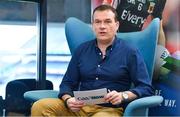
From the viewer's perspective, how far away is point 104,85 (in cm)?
229

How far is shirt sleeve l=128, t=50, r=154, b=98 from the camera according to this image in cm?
218

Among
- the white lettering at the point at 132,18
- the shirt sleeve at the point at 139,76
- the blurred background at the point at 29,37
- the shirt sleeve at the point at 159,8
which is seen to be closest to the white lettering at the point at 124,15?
the white lettering at the point at 132,18

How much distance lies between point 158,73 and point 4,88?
1.55 meters

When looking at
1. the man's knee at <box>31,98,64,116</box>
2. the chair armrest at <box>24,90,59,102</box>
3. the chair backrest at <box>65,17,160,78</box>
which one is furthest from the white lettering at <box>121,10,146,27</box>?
the man's knee at <box>31,98,64,116</box>

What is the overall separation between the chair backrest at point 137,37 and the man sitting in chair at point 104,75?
0.57 ft

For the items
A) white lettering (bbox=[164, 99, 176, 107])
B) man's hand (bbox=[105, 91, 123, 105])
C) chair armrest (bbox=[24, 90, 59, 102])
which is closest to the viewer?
man's hand (bbox=[105, 91, 123, 105])

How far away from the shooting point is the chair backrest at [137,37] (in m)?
2.44

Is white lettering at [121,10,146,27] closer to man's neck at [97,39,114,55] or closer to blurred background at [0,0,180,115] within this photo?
blurred background at [0,0,180,115]

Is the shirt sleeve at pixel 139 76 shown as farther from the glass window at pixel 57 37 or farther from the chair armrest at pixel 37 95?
the glass window at pixel 57 37

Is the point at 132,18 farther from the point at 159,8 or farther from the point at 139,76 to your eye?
the point at 139,76

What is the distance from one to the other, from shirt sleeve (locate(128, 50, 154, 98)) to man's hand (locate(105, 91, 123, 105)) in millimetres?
124

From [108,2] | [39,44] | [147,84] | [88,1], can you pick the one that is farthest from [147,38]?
[39,44]

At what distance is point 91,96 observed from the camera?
2.11m

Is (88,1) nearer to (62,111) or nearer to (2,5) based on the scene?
(2,5)
